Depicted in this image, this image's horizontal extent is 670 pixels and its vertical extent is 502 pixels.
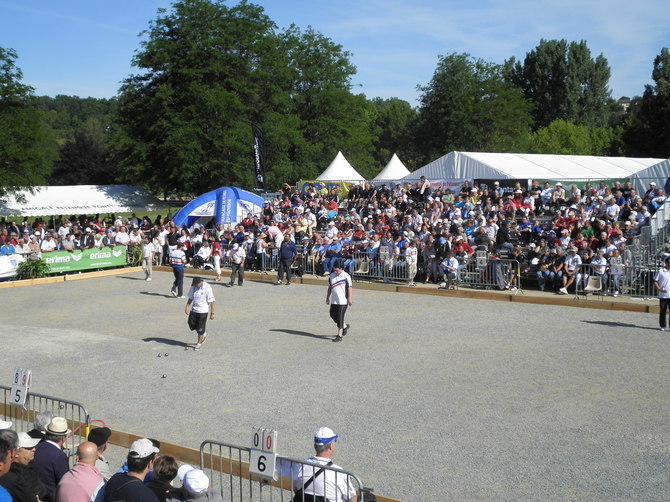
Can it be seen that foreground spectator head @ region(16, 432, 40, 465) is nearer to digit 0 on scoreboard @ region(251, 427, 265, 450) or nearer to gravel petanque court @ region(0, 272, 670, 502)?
digit 0 on scoreboard @ region(251, 427, 265, 450)

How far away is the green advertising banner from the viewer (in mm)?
28547

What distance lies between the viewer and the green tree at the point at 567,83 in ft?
302

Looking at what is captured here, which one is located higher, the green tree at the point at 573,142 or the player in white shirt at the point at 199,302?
the green tree at the point at 573,142

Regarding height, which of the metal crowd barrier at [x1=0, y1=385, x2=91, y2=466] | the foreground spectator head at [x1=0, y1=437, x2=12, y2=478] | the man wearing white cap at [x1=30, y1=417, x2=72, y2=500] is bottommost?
the metal crowd barrier at [x1=0, y1=385, x2=91, y2=466]

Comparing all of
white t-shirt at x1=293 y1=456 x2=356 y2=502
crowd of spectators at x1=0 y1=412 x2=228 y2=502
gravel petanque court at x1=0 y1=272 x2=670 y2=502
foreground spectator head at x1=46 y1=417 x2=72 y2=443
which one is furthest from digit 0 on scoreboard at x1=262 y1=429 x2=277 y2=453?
foreground spectator head at x1=46 y1=417 x2=72 y2=443

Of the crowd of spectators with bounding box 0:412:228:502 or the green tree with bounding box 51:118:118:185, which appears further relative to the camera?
the green tree with bounding box 51:118:118:185

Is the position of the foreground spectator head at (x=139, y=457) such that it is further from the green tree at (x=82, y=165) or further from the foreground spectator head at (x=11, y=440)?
the green tree at (x=82, y=165)

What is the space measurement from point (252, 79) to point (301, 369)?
45.0 m

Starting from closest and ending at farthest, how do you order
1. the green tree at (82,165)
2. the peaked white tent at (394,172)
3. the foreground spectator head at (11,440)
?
the foreground spectator head at (11,440) < the peaked white tent at (394,172) < the green tree at (82,165)

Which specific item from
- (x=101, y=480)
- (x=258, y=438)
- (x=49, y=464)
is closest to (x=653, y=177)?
(x=258, y=438)

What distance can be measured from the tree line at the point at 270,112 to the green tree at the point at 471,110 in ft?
0.50

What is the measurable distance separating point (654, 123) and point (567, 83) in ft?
96.0

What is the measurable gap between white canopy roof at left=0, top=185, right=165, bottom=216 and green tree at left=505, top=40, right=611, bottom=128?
195 ft

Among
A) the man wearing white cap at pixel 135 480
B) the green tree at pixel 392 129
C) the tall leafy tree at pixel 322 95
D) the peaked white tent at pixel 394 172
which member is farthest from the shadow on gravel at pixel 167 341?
the green tree at pixel 392 129
